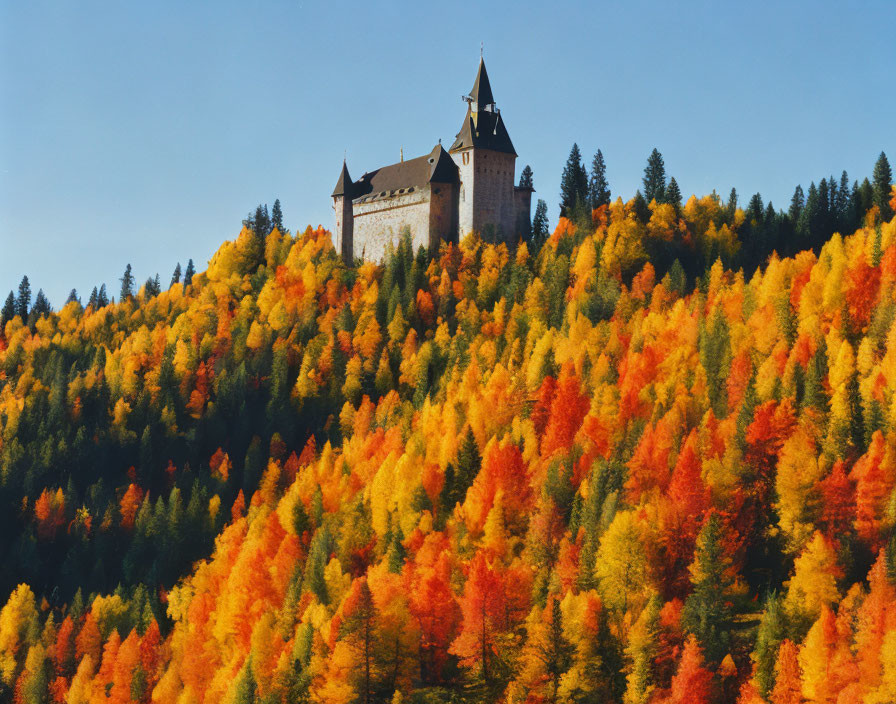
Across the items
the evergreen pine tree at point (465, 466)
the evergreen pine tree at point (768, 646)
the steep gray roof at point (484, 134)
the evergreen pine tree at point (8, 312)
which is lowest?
the evergreen pine tree at point (768, 646)

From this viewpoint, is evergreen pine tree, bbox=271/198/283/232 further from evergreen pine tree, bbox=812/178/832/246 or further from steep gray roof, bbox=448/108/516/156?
evergreen pine tree, bbox=812/178/832/246

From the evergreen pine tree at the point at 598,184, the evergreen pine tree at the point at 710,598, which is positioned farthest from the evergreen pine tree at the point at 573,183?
the evergreen pine tree at the point at 710,598

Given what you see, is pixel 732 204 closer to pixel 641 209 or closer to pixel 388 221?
pixel 641 209

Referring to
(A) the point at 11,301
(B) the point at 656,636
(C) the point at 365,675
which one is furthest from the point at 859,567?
(A) the point at 11,301

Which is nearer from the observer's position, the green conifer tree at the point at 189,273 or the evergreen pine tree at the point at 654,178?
the evergreen pine tree at the point at 654,178

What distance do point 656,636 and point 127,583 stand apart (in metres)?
54.2

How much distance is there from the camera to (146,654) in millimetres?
83688

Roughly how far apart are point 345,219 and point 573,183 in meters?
28.2

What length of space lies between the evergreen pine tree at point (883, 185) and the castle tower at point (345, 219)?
6266 cm

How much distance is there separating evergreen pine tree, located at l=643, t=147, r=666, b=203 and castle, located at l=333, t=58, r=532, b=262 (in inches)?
625

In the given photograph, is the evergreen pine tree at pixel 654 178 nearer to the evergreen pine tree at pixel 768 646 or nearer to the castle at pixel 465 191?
the castle at pixel 465 191

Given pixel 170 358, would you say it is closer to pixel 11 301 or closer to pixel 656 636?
pixel 11 301

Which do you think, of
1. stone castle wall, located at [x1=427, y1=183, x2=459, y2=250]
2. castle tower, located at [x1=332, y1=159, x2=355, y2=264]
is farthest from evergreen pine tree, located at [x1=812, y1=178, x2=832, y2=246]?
castle tower, located at [x1=332, y1=159, x2=355, y2=264]

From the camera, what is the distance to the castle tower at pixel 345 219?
433 feet
